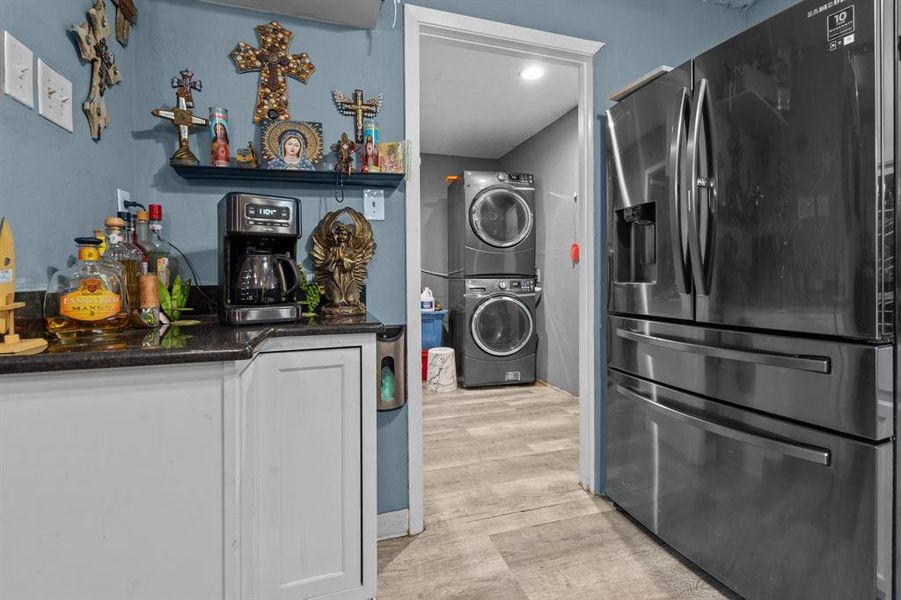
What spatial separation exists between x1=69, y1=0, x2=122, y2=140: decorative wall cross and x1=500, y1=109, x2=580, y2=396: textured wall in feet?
10.6

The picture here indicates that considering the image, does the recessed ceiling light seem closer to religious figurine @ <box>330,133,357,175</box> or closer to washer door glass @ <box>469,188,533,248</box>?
washer door glass @ <box>469,188,533,248</box>

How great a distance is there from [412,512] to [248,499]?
0.90m

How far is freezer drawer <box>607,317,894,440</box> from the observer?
1.05 m

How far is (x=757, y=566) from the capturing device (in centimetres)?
Result: 130

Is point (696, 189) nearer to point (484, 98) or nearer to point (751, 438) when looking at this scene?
point (751, 438)

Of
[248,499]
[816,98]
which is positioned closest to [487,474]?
[248,499]

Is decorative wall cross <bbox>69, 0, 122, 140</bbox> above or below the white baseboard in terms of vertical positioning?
above

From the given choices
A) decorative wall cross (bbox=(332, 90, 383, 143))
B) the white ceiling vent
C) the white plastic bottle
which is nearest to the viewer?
decorative wall cross (bbox=(332, 90, 383, 143))

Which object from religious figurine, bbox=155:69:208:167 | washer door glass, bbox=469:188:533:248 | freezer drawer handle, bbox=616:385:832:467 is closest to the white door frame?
freezer drawer handle, bbox=616:385:832:467

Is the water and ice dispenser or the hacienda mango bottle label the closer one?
the hacienda mango bottle label

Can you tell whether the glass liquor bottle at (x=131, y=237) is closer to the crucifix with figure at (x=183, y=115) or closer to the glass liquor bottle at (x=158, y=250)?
the glass liquor bottle at (x=158, y=250)

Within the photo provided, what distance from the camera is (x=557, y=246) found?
4023mm

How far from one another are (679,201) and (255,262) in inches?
58.0

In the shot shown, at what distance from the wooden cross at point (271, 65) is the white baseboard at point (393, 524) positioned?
1691mm
